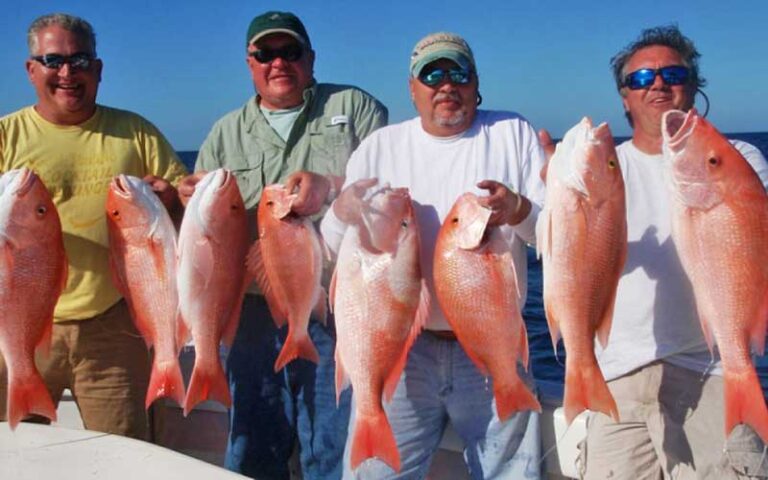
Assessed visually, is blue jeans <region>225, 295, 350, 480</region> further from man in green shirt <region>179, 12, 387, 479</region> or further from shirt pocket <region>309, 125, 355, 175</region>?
shirt pocket <region>309, 125, 355, 175</region>

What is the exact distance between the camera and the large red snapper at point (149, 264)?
155 inches

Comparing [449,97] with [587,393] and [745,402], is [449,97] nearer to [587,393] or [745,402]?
[587,393]

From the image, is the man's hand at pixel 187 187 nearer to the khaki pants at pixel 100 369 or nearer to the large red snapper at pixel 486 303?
the khaki pants at pixel 100 369

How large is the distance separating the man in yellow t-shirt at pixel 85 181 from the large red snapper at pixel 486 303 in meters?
1.57

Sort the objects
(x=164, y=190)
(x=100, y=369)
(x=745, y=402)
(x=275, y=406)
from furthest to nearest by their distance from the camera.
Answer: (x=275, y=406) → (x=100, y=369) → (x=164, y=190) → (x=745, y=402)

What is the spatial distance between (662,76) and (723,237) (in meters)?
0.82

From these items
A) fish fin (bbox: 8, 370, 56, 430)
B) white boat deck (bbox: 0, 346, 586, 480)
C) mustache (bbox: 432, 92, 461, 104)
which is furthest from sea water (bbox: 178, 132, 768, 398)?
fish fin (bbox: 8, 370, 56, 430)

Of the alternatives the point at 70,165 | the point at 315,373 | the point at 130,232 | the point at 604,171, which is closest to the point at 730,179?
the point at 604,171

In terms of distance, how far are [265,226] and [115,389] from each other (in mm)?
1383

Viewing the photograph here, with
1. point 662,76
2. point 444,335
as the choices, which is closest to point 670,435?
point 444,335

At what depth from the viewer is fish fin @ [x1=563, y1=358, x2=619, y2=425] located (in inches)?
131

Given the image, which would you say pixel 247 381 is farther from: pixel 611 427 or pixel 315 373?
pixel 611 427

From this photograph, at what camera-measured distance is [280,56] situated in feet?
14.6

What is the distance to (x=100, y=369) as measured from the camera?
4438 mm
